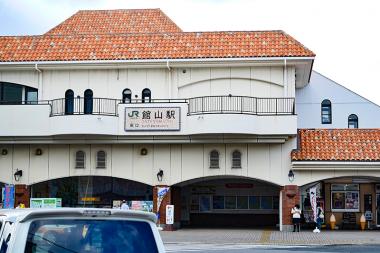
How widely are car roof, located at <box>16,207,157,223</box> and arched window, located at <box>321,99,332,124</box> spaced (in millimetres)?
34252

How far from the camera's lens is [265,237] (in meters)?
29.2

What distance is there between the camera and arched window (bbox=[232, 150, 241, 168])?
1289 inches

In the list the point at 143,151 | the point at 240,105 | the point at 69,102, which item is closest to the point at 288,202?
the point at 240,105

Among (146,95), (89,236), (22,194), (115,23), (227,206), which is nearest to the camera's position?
(89,236)

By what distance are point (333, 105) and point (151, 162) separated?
12.6 meters

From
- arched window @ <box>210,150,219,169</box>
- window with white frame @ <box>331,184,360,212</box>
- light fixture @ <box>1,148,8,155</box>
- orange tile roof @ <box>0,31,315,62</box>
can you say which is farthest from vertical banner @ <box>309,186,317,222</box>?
light fixture @ <box>1,148,8,155</box>

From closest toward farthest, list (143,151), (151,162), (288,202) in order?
(288,202) < (151,162) < (143,151)

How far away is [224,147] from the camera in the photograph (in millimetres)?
32781

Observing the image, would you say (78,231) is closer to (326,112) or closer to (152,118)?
(152,118)

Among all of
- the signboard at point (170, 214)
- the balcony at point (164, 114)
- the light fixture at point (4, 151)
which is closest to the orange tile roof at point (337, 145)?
the balcony at point (164, 114)

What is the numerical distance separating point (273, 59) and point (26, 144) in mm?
12185

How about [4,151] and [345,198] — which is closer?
[4,151]

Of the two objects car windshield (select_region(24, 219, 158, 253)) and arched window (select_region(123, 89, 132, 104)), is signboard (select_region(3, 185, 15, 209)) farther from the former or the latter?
car windshield (select_region(24, 219, 158, 253))

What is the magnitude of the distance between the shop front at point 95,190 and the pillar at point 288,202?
7043 mm
